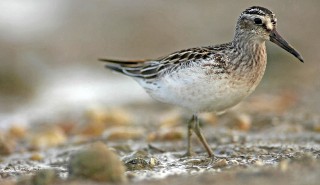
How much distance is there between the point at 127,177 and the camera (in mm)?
6660

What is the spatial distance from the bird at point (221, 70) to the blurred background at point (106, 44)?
100 inches

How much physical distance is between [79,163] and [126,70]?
3.04 m

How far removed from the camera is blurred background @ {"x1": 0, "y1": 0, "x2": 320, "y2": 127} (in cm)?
1275

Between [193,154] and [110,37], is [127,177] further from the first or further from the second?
[110,37]

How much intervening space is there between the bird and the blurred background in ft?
8.37

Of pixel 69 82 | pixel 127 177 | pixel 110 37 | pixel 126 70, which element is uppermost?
pixel 110 37

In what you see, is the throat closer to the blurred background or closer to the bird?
the bird

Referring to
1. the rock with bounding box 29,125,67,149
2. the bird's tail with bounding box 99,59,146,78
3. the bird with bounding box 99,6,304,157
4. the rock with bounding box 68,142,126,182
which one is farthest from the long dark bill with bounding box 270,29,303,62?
the rock with bounding box 29,125,67,149

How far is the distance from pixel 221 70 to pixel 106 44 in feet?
28.4

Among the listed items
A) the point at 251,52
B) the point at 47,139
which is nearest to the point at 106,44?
the point at 47,139

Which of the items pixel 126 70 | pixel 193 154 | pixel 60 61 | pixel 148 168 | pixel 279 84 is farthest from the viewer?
pixel 60 61

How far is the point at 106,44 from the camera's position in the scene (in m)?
16.4

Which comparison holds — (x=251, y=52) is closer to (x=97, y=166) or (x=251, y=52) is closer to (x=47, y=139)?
(x=97, y=166)

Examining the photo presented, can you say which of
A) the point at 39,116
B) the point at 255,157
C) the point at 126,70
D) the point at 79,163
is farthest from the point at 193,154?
the point at 39,116
